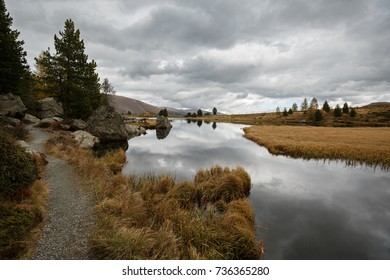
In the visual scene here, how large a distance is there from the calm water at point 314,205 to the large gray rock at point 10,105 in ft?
55.1

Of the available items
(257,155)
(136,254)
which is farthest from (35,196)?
(257,155)

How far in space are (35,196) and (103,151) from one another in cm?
2155

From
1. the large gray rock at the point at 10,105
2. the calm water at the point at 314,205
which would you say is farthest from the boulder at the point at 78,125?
the calm water at the point at 314,205

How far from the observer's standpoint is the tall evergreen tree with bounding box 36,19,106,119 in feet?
124

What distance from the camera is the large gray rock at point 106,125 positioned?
1489 inches

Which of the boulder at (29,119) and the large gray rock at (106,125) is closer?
the boulder at (29,119)

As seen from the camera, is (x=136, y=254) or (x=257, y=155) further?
(x=257, y=155)

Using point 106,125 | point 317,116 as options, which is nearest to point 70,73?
point 106,125

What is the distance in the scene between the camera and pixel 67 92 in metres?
39.3

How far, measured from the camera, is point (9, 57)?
2705 centimetres

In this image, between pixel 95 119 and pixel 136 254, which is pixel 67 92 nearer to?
pixel 95 119

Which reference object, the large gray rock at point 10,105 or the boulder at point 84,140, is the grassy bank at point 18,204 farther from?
the large gray rock at point 10,105

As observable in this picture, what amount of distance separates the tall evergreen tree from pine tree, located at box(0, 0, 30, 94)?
830 centimetres

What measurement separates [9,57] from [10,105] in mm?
6133
